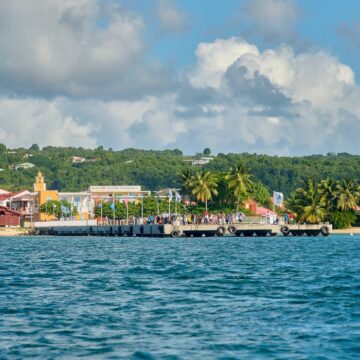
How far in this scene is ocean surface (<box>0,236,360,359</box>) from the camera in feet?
96.1

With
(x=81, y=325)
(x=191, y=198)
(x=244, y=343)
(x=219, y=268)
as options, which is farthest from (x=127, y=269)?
(x=191, y=198)

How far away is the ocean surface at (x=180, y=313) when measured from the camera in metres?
29.3

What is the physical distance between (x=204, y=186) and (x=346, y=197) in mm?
25898

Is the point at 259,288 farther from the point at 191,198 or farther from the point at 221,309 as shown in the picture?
the point at 191,198

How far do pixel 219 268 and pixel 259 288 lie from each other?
594 inches

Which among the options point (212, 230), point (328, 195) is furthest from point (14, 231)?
point (212, 230)

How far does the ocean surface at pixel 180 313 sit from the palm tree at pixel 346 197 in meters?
122

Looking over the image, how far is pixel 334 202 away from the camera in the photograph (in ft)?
603

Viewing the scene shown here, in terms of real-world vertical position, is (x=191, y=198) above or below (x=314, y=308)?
above

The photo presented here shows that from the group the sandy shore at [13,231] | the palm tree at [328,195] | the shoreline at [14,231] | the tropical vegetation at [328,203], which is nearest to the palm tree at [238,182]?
the tropical vegetation at [328,203]

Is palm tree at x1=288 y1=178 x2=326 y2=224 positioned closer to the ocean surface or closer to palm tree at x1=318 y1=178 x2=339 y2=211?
palm tree at x1=318 y1=178 x2=339 y2=211

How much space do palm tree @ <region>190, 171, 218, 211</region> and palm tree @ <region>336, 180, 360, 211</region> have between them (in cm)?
2222

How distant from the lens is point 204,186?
175750mm

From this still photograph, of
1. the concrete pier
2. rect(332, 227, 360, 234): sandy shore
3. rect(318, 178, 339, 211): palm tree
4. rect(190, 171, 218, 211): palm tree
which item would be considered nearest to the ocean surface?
the concrete pier
